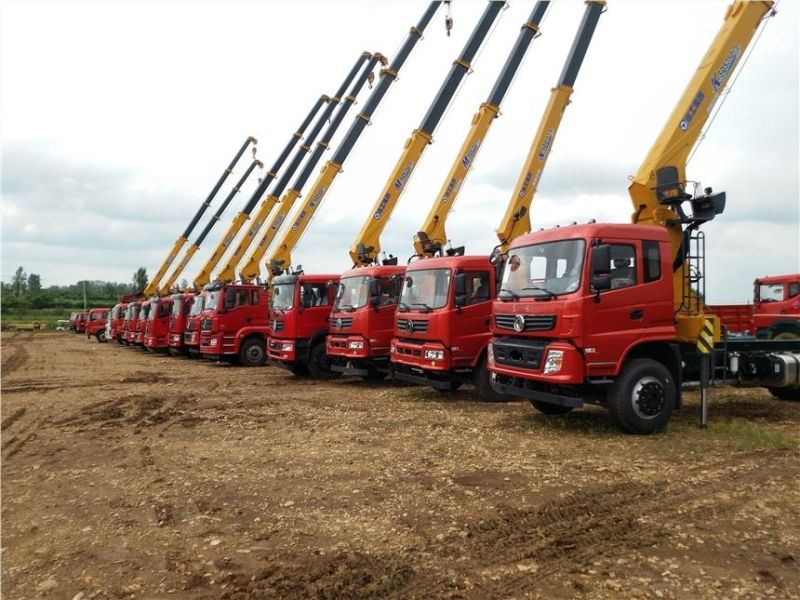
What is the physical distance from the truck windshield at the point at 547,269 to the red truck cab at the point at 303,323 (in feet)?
21.1

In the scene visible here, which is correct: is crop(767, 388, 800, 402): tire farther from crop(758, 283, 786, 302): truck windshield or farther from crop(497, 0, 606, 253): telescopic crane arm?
crop(758, 283, 786, 302): truck windshield

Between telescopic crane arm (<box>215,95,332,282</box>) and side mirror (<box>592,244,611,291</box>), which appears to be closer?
side mirror (<box>592,244,611,291</box>)

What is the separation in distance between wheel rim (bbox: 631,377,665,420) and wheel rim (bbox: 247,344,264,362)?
1260cm

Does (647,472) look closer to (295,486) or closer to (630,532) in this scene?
(630,532)

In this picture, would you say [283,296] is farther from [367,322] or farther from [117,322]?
[117,322]

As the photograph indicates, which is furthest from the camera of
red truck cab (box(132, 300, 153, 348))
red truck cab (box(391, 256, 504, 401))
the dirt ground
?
red truck cab (box(132, 300, 153, 348))

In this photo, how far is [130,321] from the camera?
27.5 meters

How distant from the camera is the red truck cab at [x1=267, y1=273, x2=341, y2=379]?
43.7 ft

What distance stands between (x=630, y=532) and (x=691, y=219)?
18.0 ft

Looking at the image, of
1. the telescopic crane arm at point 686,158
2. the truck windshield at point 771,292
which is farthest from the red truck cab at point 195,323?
the truck windshield at point 771,292

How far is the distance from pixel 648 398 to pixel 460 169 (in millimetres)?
8632

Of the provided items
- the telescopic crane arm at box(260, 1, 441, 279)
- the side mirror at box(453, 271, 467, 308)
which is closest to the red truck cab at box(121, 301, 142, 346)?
the telescopic crane arm at box(260, 1, 441, 279)

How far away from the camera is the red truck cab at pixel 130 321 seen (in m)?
26.8

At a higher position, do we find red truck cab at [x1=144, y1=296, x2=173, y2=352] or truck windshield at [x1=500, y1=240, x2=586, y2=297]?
truck windshield at [x1=500, y1=240, x2=586, y2=297]
